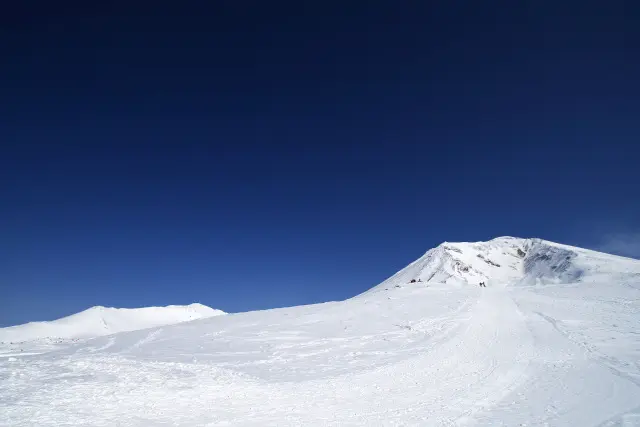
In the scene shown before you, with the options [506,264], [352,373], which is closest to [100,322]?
[352,373]

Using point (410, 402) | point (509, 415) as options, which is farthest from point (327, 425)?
point (509, 415)

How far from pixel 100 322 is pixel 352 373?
140m

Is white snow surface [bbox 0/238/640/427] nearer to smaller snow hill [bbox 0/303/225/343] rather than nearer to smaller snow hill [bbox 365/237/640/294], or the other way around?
smaller snow hill [bbox 0/303/225/343]

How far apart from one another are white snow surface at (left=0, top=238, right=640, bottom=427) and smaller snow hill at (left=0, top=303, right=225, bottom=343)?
5163 centimetres

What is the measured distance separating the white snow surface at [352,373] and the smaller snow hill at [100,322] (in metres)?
51.6

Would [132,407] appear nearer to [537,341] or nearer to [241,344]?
[241,344]

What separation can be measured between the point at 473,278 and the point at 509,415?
9701 centimetres

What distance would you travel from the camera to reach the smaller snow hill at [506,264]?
75.0m

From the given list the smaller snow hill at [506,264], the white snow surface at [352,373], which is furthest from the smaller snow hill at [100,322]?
the smaller snow hill at [506,264]

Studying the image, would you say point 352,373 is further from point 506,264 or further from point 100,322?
point 100,322

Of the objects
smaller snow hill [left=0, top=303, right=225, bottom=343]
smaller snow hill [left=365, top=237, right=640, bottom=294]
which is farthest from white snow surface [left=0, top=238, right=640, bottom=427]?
smaller snow hill [left=365, top=237, right=640, bottom=294]

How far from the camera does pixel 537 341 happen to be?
18.9 metres

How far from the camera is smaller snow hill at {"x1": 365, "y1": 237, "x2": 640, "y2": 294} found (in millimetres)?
75000

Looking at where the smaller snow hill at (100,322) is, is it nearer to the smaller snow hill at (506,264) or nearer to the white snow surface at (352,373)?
the white snow surface at (352,373)
